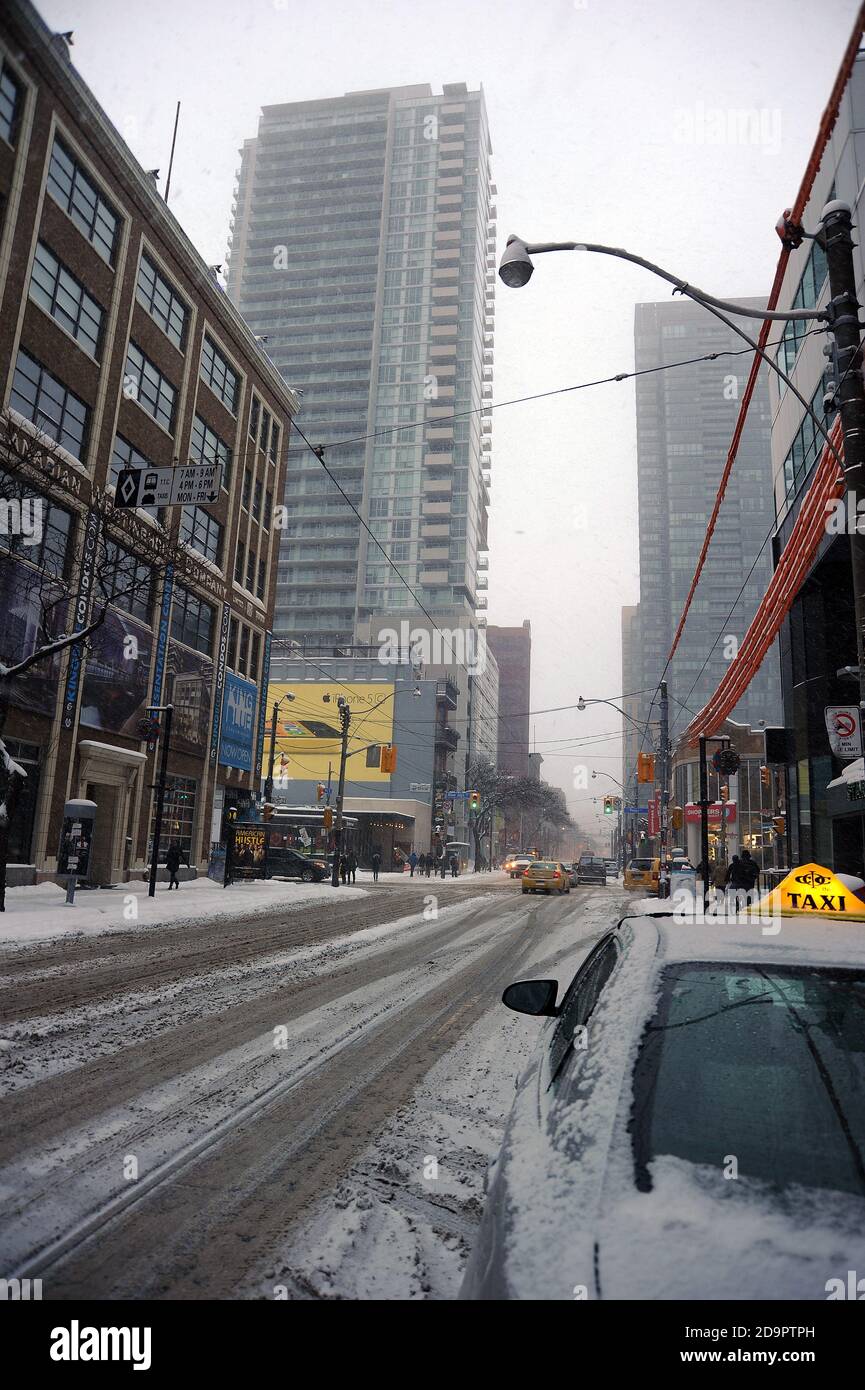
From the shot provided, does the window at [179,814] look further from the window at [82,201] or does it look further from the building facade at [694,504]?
the building facade at [694,504]

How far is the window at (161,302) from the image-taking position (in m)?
26.4

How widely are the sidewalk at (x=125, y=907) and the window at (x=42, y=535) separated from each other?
7.49 meters

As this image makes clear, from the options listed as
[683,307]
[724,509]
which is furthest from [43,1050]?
[683,307]

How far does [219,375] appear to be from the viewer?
31.8m

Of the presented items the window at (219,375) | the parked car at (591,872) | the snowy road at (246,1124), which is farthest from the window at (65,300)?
the parked car at (591,872)

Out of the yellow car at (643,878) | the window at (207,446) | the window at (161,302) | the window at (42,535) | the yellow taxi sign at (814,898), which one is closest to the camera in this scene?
the yellow taxi sign at (814,898)

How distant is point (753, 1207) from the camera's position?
1612 millimetres

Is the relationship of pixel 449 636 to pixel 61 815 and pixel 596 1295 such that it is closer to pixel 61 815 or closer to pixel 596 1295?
pixel 61 815

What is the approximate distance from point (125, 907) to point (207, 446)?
19.5 meters

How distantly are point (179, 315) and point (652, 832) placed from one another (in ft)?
174

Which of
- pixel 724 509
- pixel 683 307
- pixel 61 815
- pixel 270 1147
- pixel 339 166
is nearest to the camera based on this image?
pixel 270 1147

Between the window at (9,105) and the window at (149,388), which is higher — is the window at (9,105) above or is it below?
above

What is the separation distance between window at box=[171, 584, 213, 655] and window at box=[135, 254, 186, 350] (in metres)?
9.13

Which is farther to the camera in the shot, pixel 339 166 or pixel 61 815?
pixel 339 166
